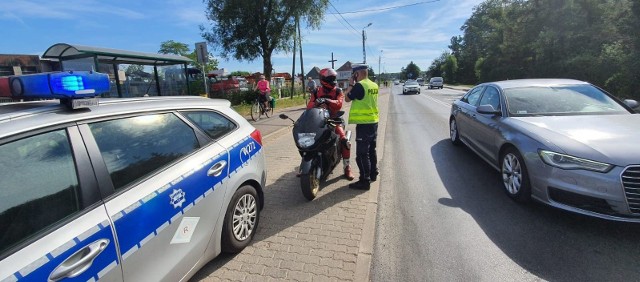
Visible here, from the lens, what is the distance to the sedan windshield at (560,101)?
4574 millimetres

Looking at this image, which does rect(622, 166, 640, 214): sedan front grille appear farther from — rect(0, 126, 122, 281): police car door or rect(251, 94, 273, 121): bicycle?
rect(251, 94, 273, 121): bicycle

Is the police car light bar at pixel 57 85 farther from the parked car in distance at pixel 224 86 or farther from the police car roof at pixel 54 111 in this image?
the parked car in distance at pixel 224 86

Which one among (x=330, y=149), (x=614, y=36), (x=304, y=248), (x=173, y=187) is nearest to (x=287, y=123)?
(x=330, y=149)

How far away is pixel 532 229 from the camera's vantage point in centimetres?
348

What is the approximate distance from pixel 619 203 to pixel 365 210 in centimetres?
239

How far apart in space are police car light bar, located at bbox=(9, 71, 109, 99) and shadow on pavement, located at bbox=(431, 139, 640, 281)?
3468 millimetres

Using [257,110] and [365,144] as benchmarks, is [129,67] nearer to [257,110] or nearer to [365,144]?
[257,110]

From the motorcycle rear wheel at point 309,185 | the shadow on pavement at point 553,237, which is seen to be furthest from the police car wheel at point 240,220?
the shadow on pavement at point 553,237

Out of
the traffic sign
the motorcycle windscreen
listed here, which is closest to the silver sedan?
the motorcycle windscreen

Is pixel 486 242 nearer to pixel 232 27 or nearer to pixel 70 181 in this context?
pixel 70 181

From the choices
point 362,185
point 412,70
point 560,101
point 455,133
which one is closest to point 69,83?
point 362,185

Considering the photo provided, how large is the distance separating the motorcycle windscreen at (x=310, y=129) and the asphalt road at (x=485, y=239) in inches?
47.5

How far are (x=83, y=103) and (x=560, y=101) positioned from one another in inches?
216

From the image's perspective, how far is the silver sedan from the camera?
3.09 metres
